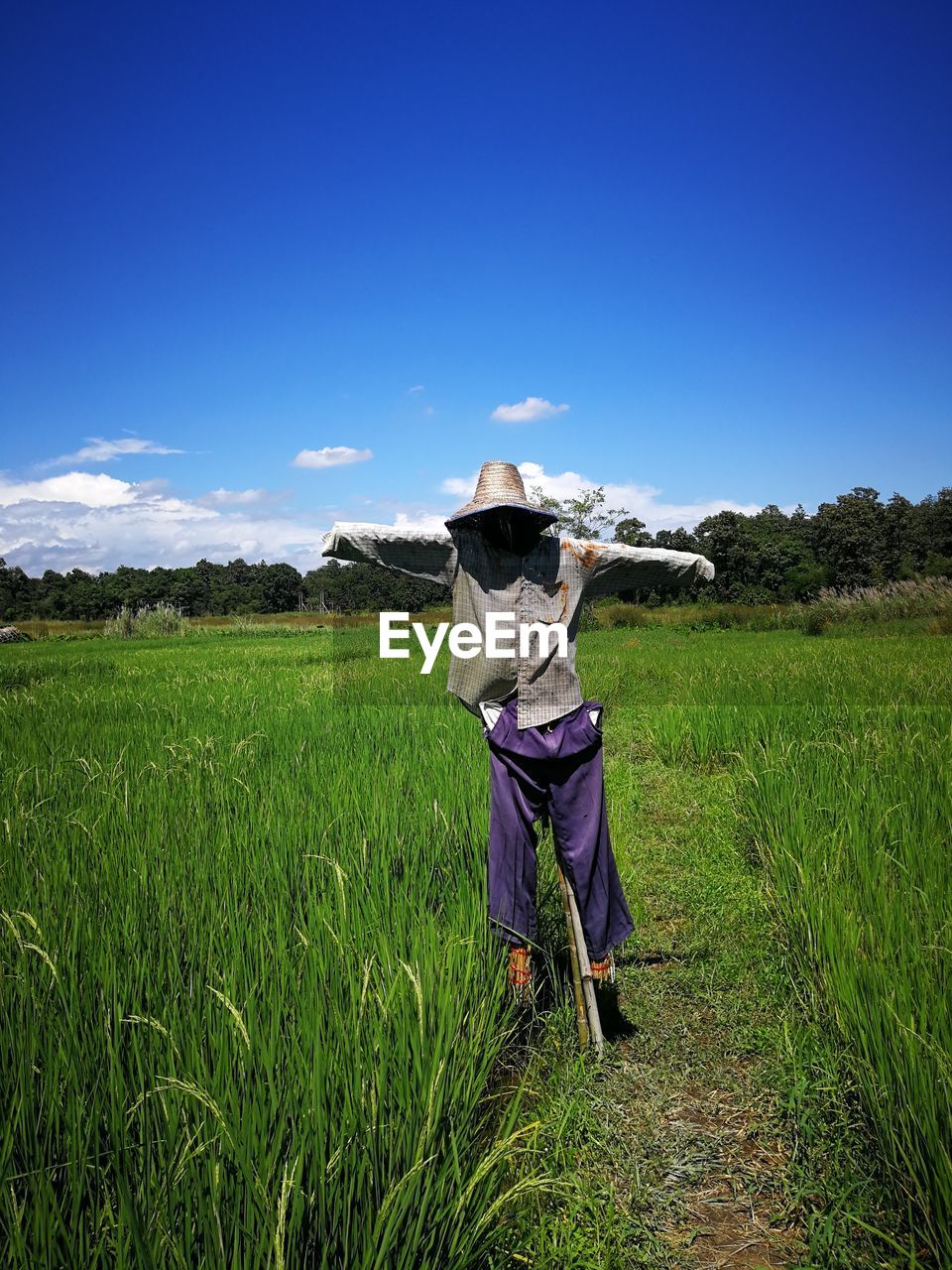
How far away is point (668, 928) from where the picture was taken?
3090 millimetres

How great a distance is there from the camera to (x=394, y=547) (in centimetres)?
210

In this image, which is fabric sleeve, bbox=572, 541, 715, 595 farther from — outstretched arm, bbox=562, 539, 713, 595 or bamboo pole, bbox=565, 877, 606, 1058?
bamboo pole, bbox=565, 877, 606, 1058

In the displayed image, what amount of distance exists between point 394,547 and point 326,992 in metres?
1.21

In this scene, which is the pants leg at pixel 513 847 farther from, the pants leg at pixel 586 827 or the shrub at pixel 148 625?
the shrub at pixel 148 625

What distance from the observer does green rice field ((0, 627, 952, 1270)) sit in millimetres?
1169

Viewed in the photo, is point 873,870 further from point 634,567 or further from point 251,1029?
point 251,1029

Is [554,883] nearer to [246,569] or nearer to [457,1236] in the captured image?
[457,1236]

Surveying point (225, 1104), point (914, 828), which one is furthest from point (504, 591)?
point (914, 828)

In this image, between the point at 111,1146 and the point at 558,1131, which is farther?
the point at 558,1131

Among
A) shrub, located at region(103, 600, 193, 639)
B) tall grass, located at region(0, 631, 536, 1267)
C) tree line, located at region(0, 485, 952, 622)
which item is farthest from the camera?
tree line, located at region(0, 485, 952, 622)

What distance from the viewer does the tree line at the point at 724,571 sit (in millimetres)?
38031

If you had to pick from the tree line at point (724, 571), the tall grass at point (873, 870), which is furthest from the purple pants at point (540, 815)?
the tree line at point (724, 571)

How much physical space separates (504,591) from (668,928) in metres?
1.91

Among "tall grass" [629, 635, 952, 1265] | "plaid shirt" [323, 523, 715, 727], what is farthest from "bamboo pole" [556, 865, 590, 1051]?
"tall grass" [629, 635, 952, 1265]
